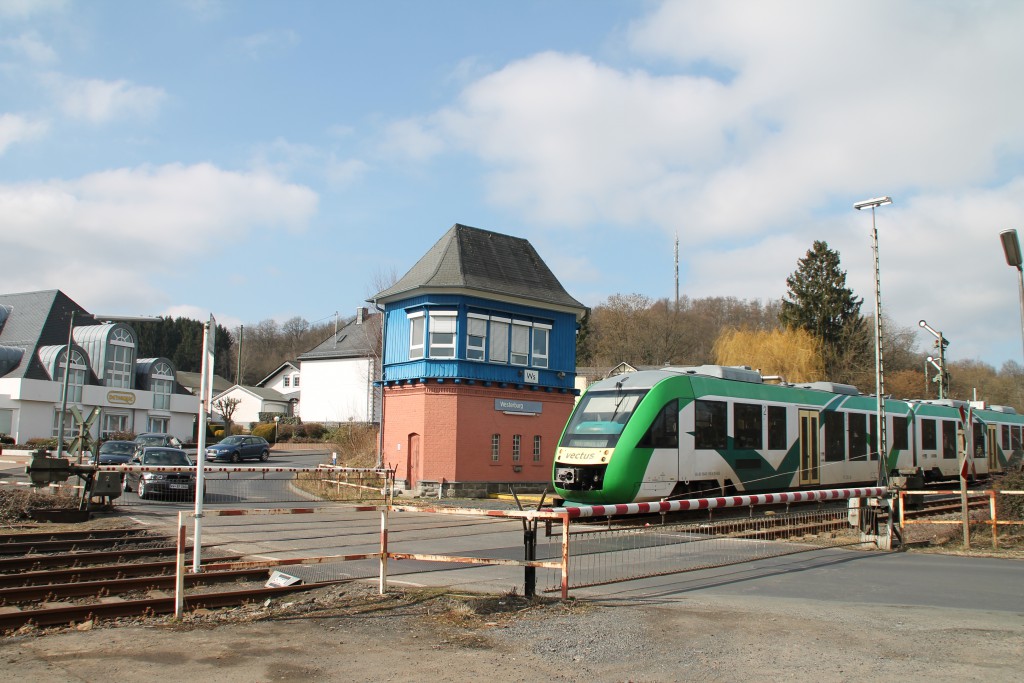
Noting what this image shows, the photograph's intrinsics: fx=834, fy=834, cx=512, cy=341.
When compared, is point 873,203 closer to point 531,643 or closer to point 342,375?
point 531,643

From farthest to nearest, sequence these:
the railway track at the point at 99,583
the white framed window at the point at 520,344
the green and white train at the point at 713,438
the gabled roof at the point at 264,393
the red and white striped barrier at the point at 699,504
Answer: the gabled roof at the point at 264,393
the white framed window at the point at 520,344
the green and white train at the point at 713,438
the red and white striped barrier at the point at 699,504
the railway track at the point at 99,583

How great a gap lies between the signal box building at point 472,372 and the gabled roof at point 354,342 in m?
34.8

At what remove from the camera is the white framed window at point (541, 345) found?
100 ft

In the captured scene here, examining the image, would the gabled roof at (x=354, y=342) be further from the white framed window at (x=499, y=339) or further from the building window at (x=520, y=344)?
the white framed window at (x=499, y=339)

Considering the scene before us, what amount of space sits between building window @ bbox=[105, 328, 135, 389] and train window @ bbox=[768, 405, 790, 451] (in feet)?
172

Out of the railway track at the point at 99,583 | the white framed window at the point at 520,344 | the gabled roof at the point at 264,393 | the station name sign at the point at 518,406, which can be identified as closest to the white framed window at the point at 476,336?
the white framed window at the point at 520,344

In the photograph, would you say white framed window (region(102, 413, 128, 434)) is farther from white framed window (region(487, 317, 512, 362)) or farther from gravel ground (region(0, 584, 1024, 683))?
gravel ground (region(0, 584, 1024, 683))

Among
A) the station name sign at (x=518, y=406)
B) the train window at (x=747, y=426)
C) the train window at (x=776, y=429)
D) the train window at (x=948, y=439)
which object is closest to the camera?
the train window at (x=747, y=426)

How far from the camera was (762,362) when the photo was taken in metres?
58.0

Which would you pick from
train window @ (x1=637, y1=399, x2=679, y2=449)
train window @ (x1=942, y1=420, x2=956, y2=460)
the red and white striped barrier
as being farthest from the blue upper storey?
the red and white striped barrier

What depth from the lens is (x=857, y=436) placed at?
2484 centimetres

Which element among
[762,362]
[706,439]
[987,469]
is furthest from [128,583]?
[762,362]

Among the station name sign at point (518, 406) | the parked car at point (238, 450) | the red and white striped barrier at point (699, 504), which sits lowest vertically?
the parked car at point (238, 450)

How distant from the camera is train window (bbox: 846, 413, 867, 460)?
24.5 meters
